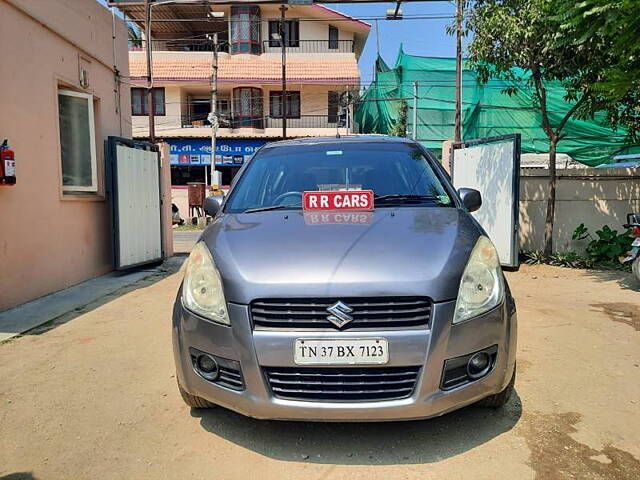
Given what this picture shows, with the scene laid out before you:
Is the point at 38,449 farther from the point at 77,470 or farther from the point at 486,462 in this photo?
the point at 486,462

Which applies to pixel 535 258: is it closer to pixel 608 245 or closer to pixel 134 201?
pixel 608 245

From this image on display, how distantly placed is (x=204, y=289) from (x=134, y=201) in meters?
5.95

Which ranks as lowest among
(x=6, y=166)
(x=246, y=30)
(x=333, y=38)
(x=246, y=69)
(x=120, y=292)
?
(x=120, y=292)

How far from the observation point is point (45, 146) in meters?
6.11

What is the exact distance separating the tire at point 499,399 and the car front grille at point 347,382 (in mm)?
680

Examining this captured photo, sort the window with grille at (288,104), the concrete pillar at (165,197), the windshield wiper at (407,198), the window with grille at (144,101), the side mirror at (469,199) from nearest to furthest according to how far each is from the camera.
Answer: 1. the windshield wiper at (407,198)
2. the side mirror at (469,199)
3. the concrete pillar at (165,197)
4. the window with grille at (144,101)
5. the window with grille at (288,104)

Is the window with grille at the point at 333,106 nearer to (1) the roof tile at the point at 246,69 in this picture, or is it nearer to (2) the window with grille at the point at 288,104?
(1) the roof tile at the point at 246,69

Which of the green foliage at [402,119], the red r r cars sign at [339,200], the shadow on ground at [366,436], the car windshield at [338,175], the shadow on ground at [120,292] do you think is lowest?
the shadow on ground at [120,292]

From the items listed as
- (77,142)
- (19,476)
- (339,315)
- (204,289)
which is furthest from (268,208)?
(77,142)

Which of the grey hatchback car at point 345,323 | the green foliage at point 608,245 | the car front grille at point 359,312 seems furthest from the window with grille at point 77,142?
the green foliage at point 608,245

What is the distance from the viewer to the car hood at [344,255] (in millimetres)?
2232

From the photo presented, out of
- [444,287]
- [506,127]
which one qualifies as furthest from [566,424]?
[506,127]

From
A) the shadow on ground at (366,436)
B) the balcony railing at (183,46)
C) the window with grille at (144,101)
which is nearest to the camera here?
the shadow on ground at (366,436)

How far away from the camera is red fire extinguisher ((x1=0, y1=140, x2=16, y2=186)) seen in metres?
5.06
